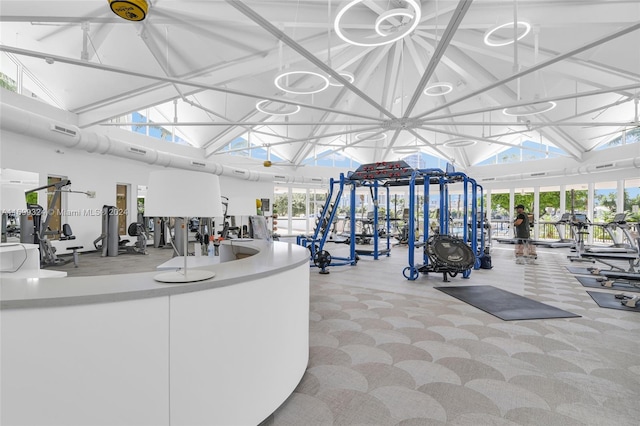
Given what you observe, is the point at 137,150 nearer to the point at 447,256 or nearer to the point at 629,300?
the point at 447,256

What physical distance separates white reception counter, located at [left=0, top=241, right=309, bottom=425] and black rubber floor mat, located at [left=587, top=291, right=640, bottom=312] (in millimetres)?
5221

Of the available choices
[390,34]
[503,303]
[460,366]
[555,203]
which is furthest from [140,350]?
[555,203]

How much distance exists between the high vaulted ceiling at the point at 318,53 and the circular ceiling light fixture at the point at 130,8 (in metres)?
1.28

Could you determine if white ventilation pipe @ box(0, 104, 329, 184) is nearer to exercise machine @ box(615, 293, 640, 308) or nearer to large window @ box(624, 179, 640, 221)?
exercise machine @ box(615, 293, 640, 308)

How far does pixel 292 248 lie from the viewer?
3451mm

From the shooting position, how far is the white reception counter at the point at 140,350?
4.70ft

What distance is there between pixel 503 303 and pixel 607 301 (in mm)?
1640

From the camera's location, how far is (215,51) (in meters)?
8.04

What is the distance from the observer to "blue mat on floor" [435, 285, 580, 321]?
442cm

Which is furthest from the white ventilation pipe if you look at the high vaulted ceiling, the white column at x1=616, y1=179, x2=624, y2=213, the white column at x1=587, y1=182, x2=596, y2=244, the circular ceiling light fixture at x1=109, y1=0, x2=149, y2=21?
the white column at x1=616, y1=179, x2=624, y2=213

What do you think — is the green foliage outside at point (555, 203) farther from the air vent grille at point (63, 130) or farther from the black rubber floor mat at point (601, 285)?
the air vent grille at point (63, 130)

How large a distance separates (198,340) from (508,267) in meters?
8.60

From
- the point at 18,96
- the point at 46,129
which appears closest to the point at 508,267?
the point at 46,129

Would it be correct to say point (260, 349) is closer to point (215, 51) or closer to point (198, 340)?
point (198, 340)
